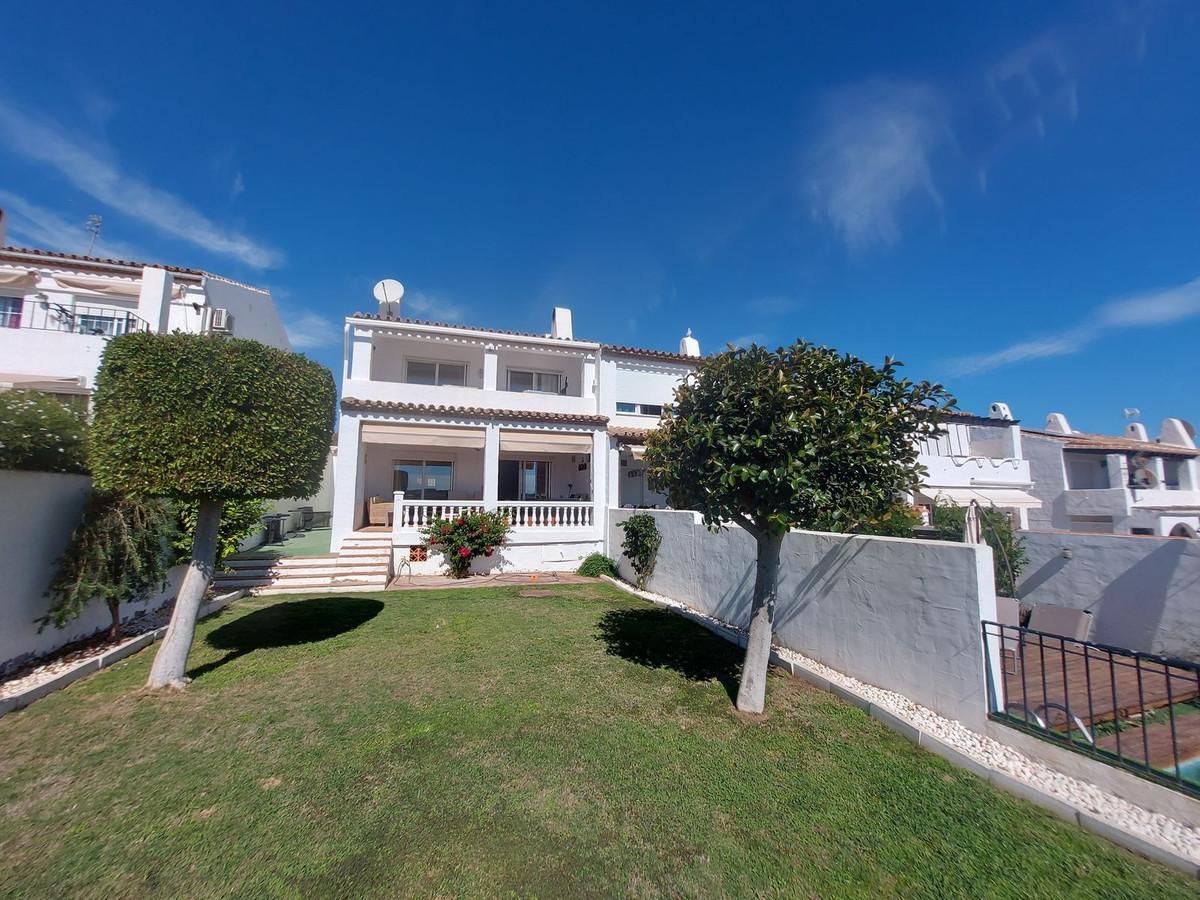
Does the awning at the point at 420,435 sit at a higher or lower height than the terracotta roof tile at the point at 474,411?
lower

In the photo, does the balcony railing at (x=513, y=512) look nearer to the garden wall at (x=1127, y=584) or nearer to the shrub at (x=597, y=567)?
the shrub at (x=597, y=567)

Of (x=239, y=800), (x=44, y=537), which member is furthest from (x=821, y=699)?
(x=44, y=537)

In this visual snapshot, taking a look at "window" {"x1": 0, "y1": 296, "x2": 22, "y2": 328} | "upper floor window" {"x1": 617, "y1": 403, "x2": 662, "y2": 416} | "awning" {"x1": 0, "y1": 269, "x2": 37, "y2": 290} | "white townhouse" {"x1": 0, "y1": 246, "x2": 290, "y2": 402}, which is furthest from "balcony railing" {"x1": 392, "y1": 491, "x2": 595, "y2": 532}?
"awning" {"x1": 0, "y1": 269, "x2": 37, "y2": 290}

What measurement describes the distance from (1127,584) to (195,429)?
16.2 meters

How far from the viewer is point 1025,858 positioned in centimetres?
353

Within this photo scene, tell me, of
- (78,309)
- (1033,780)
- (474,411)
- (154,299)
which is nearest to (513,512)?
(474,411)

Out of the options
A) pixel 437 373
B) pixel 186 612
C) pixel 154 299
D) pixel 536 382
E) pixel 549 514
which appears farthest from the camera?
pixel 536 382

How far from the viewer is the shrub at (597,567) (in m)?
15.5

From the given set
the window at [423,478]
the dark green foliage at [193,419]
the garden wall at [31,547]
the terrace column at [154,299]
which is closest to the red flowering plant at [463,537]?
the window at [423,478]

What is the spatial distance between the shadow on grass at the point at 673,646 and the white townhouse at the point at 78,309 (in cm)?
1705

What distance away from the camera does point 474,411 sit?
53.4 ft

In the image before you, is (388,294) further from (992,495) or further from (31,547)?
(992,495)

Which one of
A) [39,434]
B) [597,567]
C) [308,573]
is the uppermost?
[39,434]

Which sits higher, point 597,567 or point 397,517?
point 397,517
